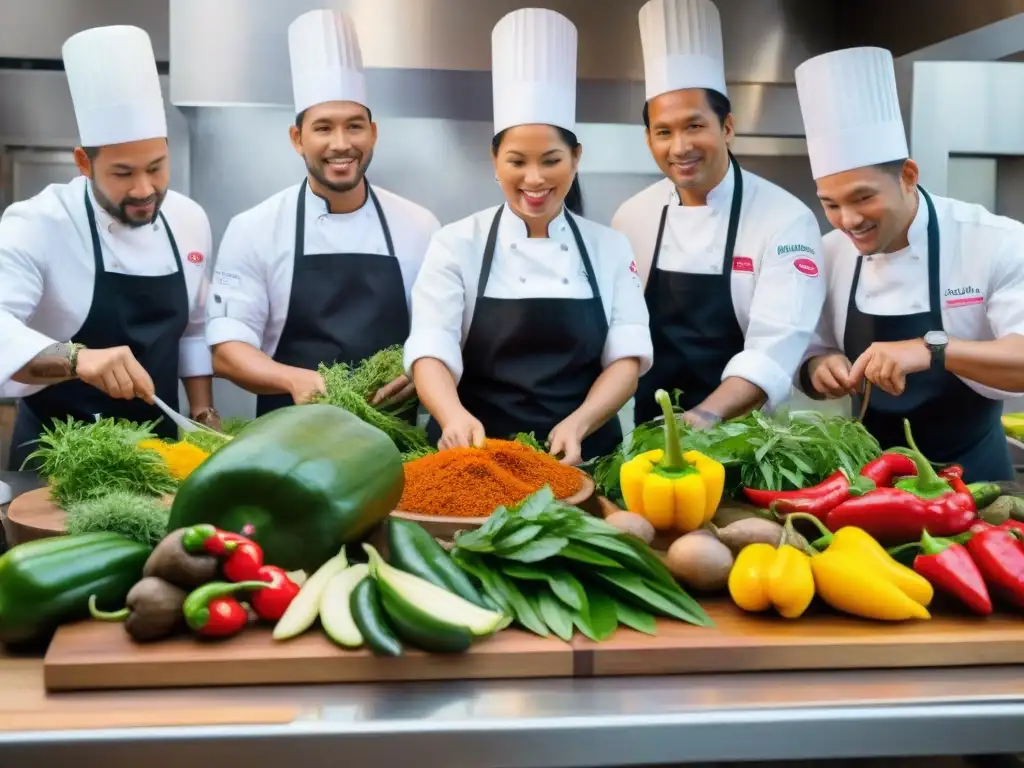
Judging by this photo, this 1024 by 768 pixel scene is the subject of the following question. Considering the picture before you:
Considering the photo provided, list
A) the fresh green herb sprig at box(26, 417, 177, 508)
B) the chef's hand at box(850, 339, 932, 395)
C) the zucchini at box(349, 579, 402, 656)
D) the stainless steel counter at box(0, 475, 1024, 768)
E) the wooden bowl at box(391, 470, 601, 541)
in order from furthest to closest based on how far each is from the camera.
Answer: the chef's hand at box(850, 339, 932, 395)
the fresh green herb sprig at box(26, 417, 177, 508)
the wooden bowl at box(391, 470, 601, 541)
the zucchini at box(349, 579, 402, 656)
the stainless steel counter at box(0, 475, 1024, 768)

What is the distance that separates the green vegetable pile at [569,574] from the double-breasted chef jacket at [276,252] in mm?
1228

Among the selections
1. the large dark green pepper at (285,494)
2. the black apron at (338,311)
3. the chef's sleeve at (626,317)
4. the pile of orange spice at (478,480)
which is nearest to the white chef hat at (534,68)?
the chef's sleeve at (626,317)

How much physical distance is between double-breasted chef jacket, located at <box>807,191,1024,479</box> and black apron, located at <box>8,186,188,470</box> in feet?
4.94

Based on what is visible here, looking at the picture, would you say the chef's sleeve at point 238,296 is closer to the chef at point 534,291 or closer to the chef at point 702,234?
the chef at point 534,291

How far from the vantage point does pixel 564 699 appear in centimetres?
100

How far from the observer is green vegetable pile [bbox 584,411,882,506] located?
1.57 meters

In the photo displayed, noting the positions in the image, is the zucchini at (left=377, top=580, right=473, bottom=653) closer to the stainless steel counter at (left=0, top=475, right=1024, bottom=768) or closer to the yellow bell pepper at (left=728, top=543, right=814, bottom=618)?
the stainless steel counter at (left=0, top=475, right=1024, bottom=768)

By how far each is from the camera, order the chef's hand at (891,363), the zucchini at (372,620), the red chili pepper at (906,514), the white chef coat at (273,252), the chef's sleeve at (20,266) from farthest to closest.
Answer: the white chef coat at (273,252)
the chef's sleeve at (20,266)
the chef's hand at (891,363)
the red chili pepper at (906,514)
the zucchini at (372,620)

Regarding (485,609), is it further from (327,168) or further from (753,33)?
(753,33)

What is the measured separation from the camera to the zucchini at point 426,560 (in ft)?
3.59

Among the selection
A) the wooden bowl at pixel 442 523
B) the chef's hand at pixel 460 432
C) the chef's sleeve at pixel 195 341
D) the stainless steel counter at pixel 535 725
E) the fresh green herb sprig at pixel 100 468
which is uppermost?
the chef's sleeve at pixel 195 341

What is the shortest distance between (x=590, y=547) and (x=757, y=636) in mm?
200

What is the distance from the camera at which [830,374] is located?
7.13 feet

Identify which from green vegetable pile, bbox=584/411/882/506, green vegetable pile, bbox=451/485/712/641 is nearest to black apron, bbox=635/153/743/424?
green vegetable pile, bbox=584/411/882/506
